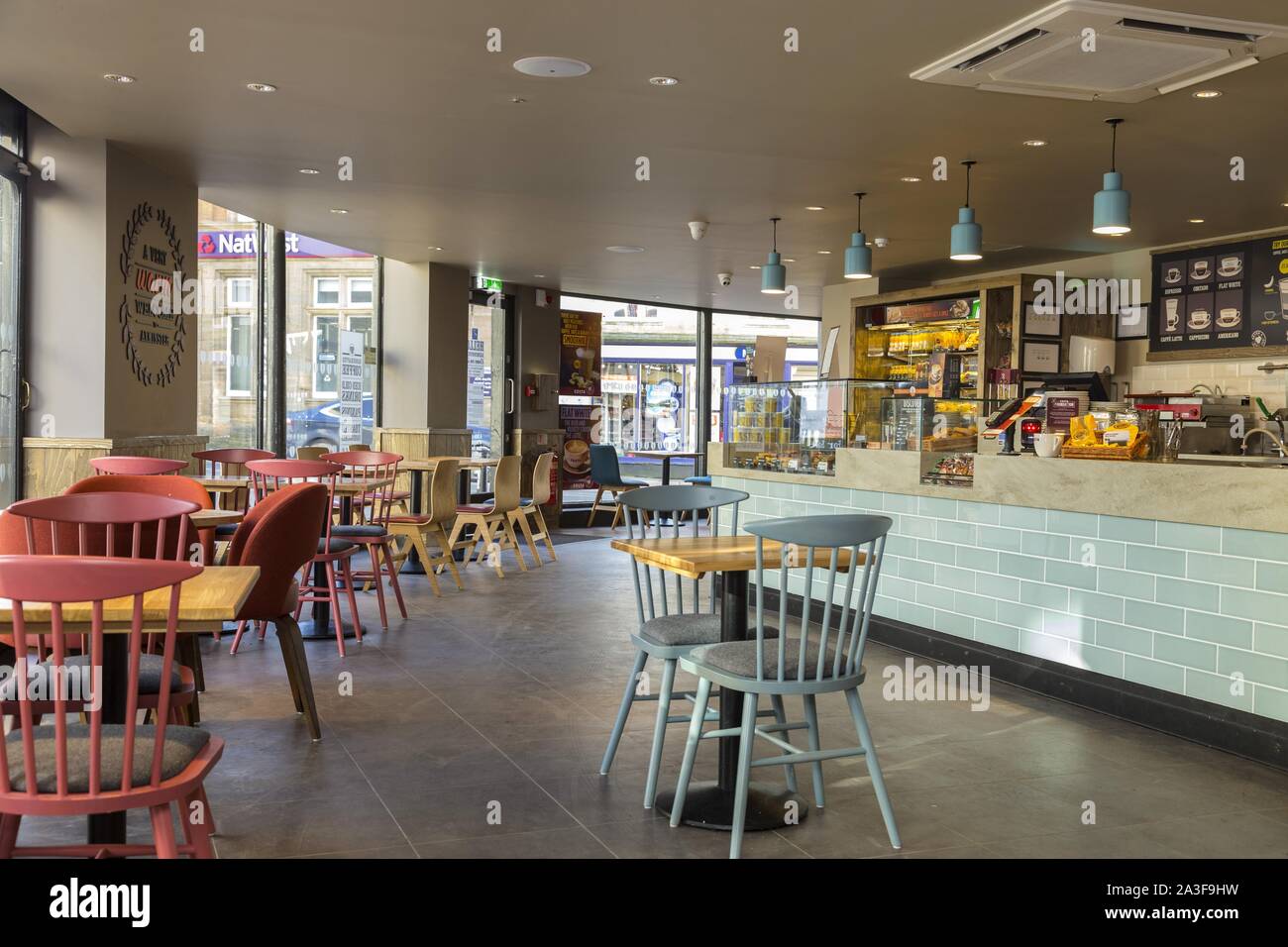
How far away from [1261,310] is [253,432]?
8.00 m

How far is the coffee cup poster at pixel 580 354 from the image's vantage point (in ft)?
44.8

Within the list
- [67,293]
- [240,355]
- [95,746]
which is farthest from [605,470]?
[95,746]

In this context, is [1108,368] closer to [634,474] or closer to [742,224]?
[742,224]

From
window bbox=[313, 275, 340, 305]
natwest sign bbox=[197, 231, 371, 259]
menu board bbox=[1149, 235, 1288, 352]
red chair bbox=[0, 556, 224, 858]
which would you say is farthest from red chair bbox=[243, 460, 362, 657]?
menu board bbox=[1149, 235, 1288, 352]

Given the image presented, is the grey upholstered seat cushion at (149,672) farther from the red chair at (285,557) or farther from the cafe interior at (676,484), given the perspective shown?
A: the red chair at (285,557)

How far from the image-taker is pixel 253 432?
9.38 m

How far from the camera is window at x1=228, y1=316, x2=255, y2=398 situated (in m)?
8.99

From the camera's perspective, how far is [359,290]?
1098cm

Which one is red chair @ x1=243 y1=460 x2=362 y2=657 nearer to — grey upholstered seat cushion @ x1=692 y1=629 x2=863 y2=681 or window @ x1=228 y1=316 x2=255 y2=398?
grey upholstered seat cushion @ x1=692 y1=629 x2=863 y2=681

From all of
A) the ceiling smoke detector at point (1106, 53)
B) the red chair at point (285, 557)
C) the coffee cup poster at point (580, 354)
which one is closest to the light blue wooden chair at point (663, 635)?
the red chair at point (285, 557)

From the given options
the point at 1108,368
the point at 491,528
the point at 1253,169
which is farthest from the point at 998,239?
the point at 491,528

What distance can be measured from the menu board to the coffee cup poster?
22.3 feet

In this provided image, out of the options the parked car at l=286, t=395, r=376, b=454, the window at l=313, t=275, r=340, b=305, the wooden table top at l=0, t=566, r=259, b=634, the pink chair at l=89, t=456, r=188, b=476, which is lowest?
the wooden table top at l=0, t=566, r=259, b=634
